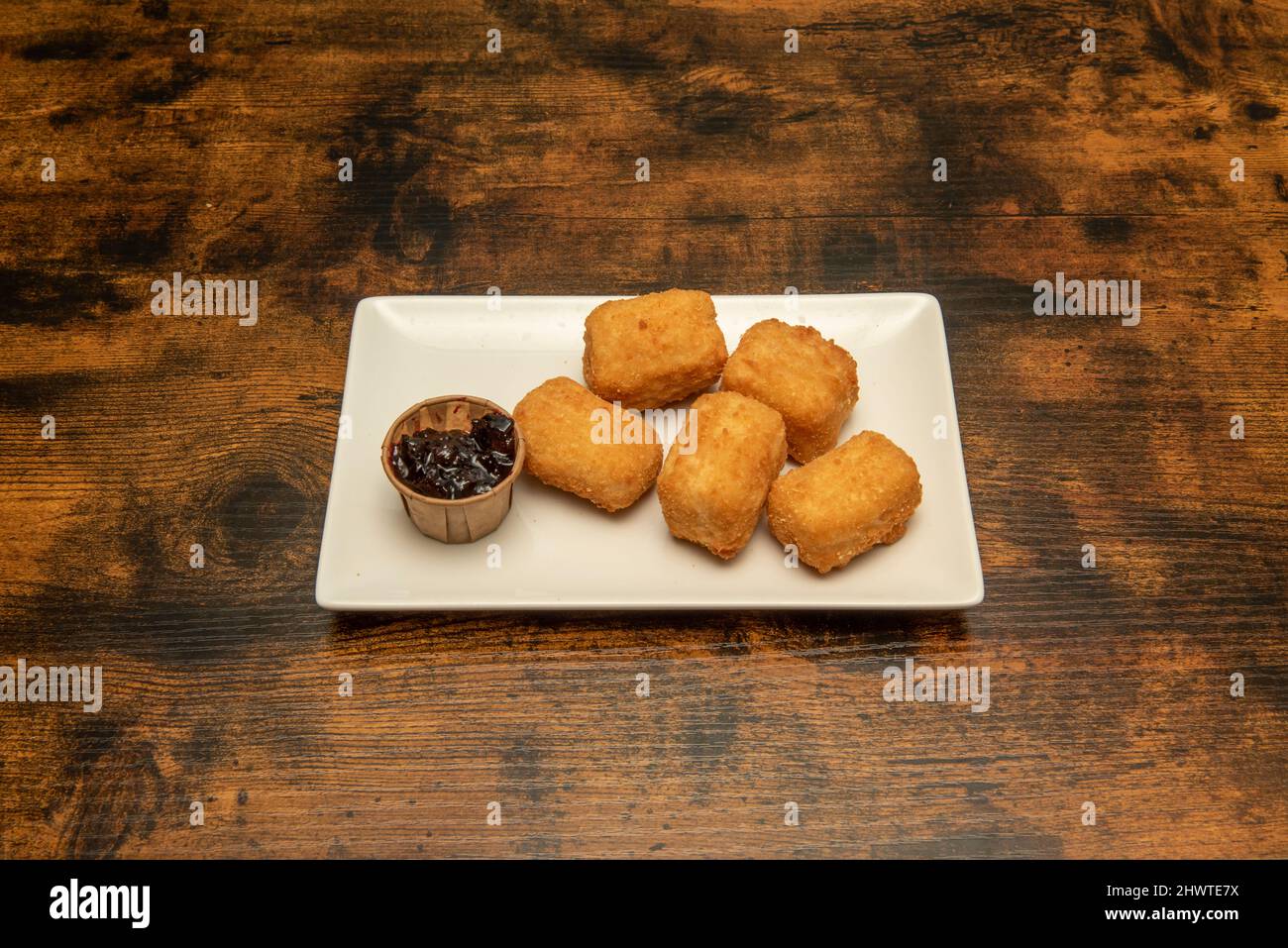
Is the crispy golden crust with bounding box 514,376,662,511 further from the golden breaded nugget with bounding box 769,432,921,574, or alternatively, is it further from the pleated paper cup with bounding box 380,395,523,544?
the golden breaded nugget with bounding box 769,432,921,574

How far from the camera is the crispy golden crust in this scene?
2625mm

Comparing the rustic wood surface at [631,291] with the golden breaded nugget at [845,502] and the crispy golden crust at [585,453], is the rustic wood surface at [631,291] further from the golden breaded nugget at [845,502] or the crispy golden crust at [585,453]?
the crispy golden crust at [585,453]

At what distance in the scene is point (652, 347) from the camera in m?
2.78

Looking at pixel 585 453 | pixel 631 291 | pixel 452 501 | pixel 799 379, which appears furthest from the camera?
pixel 631 291

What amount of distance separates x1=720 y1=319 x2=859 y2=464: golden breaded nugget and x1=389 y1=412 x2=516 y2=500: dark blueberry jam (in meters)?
0.59

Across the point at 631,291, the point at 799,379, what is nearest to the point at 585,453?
the point at 799,379

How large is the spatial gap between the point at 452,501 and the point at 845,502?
848 mm

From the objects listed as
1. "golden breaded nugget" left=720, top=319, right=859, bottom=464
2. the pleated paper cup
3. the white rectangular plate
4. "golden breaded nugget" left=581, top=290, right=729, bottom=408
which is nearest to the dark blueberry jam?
the pleated paper cup

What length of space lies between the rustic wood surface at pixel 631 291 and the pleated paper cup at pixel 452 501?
0.21m

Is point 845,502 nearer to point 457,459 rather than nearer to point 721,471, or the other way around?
point 721,471

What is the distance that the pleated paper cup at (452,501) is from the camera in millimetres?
2494

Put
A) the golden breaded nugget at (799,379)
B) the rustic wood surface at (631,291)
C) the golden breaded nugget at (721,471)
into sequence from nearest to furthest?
1. the rustic wood surface at (631,291)
2. the golden breaded nugget at (721,471)
3. the golden breaded nugget at (799,379)

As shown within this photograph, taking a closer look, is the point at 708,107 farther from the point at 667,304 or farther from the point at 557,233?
the point at 667,304

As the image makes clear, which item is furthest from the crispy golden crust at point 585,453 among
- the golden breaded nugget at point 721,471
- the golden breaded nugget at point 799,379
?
the golden breaded nugget at point 799,379
